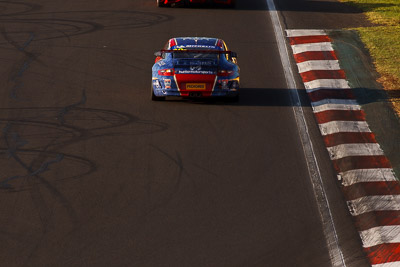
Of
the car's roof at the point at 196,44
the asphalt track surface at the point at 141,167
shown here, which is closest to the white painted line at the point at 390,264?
the asphalt track surface at the point at 141,167

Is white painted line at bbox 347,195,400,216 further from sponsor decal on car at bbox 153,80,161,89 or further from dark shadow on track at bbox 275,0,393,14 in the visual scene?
dark shadow on track at bbox 275,0,393,14

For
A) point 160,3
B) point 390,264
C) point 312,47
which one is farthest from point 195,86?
point 160,3

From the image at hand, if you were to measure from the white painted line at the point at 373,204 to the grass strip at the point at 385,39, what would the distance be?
4.75 meters

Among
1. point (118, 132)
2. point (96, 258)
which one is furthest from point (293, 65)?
point (96, 258)

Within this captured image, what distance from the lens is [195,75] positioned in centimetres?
1822

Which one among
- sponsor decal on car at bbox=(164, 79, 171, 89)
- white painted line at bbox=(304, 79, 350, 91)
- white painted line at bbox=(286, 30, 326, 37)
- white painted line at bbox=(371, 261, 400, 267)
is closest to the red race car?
white painted line at bbox=(286, 30, 326, 37)

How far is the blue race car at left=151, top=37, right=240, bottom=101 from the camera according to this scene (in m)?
18.2

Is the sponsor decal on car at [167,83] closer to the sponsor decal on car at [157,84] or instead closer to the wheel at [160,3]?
the sponsor decal on car at [157,84]

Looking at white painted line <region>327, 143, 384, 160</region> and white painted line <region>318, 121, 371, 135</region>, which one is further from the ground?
white painted line <region>318, 121, 371, 135</region>

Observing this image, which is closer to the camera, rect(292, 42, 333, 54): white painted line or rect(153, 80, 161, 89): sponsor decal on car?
rect(153, 80, 161, 89): sponsor decal on car

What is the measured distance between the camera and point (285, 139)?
16953mm

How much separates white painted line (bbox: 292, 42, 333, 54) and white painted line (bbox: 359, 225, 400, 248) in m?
10.5

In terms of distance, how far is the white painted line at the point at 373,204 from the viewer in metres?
14.0

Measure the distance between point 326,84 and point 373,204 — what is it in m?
6.78
